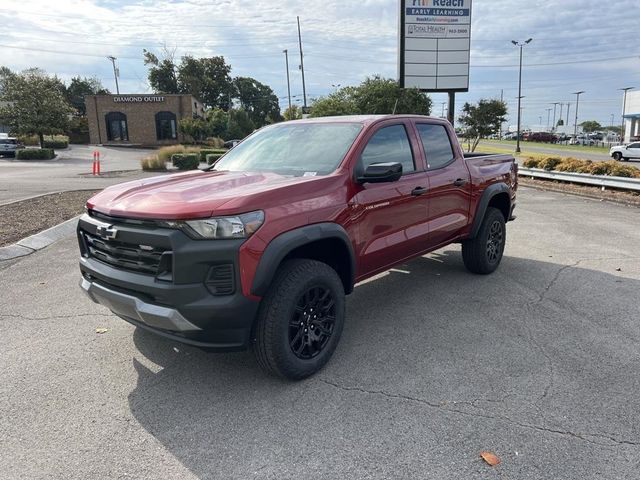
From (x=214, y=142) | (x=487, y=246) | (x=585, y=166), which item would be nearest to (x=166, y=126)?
(x=214, y=142)

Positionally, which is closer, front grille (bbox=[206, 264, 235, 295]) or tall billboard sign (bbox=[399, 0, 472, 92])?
front grille (bbox=[206, 264, 235, 295])

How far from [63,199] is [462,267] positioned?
31.6 ft

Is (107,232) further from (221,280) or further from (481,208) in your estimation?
(481,208)

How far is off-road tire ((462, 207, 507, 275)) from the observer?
228 inches

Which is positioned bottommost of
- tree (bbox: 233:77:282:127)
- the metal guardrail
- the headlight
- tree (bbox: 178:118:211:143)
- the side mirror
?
the metal guardrail

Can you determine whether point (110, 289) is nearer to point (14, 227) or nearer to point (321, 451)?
point (321, 451)

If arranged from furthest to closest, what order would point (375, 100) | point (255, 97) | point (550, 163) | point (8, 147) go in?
point (255, 97), point (8, 147), point (375, 100), point (550, 163)

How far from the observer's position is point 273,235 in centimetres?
314

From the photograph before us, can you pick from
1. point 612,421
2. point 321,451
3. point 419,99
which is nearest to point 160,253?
point 321,451

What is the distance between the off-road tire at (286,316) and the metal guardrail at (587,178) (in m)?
12.2

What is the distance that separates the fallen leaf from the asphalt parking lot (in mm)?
37

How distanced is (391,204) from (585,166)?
43.9 feet

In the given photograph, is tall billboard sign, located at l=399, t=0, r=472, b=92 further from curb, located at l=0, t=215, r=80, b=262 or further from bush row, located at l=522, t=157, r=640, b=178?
curb, located at l=0, t=215, r=80, b=262

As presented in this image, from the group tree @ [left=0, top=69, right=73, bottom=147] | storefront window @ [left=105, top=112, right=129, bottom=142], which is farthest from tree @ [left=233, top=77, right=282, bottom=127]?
tree @ [left=0, top=69, right=73, bottom=147]
